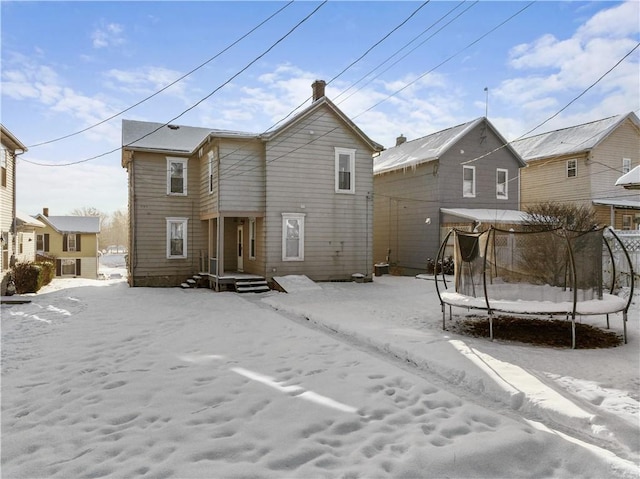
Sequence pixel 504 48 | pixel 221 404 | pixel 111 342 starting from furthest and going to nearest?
pixel 504 48, pixel 111 342, pixel 221 404

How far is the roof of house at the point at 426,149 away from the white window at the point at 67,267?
33.4 m

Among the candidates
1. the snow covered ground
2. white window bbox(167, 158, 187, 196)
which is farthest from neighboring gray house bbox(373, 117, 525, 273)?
the snow covered ground

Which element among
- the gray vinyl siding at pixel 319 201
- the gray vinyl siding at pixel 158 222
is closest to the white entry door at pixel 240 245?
the gray vinyl siding at pixel 158 222

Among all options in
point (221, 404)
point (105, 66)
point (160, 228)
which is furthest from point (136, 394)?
point (160, 228)

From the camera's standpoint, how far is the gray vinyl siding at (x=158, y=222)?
1917 cm

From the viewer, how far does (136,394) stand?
514 cm

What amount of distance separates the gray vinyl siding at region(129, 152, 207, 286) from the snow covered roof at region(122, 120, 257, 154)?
53 cm

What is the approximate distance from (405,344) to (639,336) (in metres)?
4.79

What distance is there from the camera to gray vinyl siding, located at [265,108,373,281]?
17047mm

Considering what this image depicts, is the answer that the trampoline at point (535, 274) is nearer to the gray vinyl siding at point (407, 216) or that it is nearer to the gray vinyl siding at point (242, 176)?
the gray vinyl siding at point (242, 176)

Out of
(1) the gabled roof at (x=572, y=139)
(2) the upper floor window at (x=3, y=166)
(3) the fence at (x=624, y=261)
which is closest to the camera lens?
(3) the fence at (x=624, y=261)

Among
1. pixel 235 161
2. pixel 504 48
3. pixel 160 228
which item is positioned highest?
pixel 504 48

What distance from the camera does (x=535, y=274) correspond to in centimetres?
837

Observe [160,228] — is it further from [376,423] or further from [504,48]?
[376,423]
